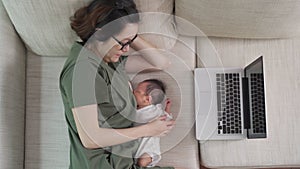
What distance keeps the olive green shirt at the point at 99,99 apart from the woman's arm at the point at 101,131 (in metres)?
0.03

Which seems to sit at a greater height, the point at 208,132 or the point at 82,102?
the point at 82,102

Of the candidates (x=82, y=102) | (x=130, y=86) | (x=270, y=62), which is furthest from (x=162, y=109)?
(x=270, y=62)

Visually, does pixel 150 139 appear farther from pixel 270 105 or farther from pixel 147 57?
pixel 270 105

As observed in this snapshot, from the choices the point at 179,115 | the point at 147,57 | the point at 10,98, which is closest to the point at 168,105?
the point at 179,115

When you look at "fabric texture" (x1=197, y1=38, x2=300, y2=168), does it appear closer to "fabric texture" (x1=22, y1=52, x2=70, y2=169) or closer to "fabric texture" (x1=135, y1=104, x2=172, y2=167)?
"fabric texture" (x1=135, y1=104, x2=172, y2=167)

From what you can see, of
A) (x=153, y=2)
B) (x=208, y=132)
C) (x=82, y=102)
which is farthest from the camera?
(x=208, y=132)

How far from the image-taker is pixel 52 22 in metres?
1.37

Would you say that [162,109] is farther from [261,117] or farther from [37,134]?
[37,134]

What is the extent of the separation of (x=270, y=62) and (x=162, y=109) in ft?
1.37

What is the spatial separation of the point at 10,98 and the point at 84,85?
12.4 inches

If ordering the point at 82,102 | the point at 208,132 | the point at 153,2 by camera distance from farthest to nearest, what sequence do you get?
the point at 208,132 < the point at 153,2 < the point at 82,102

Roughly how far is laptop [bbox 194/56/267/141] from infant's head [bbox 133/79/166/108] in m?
0.13

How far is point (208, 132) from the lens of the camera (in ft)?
4.94

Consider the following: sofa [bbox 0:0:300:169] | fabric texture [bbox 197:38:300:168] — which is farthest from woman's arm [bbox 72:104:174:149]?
fabric texture [bbox 197:38:300:168]
